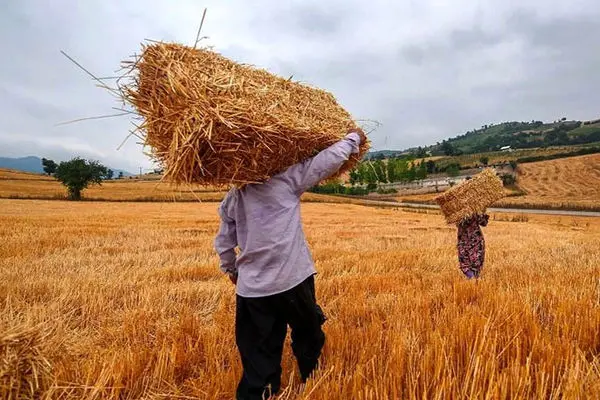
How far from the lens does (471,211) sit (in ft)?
23.7

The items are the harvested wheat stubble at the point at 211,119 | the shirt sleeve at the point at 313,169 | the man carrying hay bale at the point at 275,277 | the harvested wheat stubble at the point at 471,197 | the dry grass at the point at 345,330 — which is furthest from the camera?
the harvested wheat stubble at the point at 471,197

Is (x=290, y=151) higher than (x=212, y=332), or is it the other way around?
(x=290, y=151)

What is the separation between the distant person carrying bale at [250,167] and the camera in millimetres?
2689

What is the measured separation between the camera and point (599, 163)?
2751 inches

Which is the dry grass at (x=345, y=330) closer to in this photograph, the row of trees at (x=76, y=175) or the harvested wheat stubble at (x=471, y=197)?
the harvested wheat stubble at (x=471, y=197)

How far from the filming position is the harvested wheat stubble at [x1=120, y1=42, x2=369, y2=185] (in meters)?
2.67

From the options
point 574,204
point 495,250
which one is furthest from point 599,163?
point 495,250

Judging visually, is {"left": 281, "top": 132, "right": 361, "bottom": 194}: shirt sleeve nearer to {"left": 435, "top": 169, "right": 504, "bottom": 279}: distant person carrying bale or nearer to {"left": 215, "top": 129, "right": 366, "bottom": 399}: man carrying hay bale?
{"left": 215, "top": 129, "right": 366, "bottom": 399}: man carrying hay bale

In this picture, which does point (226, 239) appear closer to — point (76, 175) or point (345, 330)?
point (345, 330)

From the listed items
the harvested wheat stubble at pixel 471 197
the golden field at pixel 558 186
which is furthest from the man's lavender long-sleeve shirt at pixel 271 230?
the golden field at pixel 558 186

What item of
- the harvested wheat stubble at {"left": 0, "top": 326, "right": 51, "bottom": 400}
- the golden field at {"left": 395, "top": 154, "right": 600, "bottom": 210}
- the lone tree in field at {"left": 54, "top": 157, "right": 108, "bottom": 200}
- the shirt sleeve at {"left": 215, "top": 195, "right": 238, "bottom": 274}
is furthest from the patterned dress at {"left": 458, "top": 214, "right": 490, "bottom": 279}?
the lone tree in field at {"left": 54, "top": 157, "right": 108, "bottom": 200}

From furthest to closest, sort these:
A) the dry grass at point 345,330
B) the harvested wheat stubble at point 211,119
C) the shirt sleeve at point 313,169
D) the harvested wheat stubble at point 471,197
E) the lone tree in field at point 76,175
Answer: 1. the lone tree in field at point 76,175
2. the harvested wheat stubble at point 471,197
3. the shirt sleeve at point 313,169
4. the harvested wheat stubble at point 211,119
5. the dry grass at point 345,330

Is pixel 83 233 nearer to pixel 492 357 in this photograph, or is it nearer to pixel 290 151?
pixel 290 151

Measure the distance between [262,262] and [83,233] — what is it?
1156 centimetres
